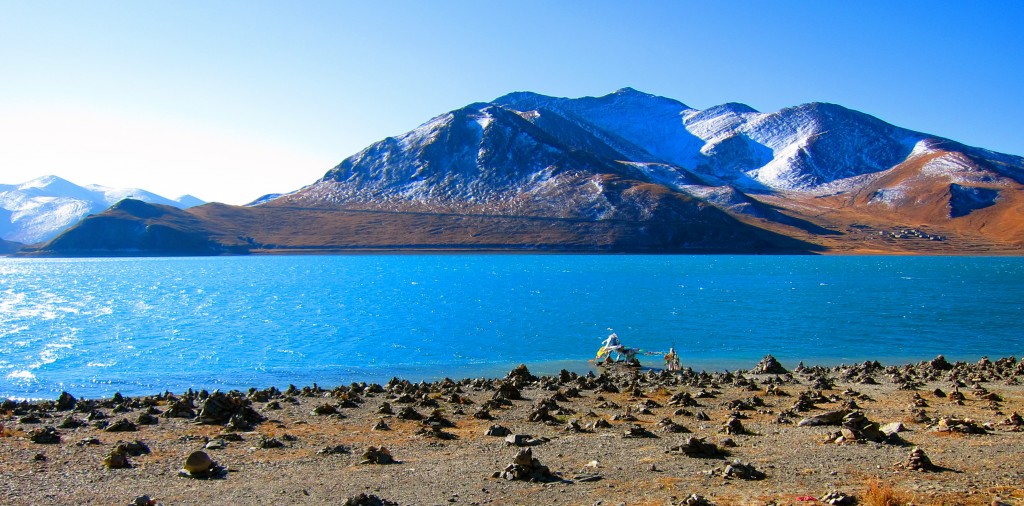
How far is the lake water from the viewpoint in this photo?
4031cm

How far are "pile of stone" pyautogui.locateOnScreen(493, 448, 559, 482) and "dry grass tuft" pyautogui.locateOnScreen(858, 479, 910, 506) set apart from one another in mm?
5756

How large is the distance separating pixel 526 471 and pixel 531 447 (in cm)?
324

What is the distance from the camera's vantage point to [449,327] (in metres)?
58.4

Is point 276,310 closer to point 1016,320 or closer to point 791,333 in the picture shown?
point 791,333

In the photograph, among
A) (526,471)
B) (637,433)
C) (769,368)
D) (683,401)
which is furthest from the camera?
(769,368)

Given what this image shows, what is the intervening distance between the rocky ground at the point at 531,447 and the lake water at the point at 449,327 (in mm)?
11889

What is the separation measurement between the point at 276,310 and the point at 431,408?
52153 millimetres

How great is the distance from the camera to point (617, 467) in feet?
50.9

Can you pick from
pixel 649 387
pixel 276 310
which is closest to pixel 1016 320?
pixel 649 387

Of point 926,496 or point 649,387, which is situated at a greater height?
point 926,496

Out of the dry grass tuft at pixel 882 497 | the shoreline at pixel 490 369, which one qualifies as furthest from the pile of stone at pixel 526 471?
the shoreline at pixel 490 369

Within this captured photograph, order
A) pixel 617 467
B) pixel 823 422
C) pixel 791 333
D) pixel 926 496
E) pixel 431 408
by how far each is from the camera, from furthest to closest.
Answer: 1. pixel 791 333
2. pixel 431 408
3. pixel 823 422
4. pixel 617 467
5. pixel 926 496

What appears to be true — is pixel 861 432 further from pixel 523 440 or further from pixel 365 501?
pixel 365 501

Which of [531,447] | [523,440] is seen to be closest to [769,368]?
[523,440]
